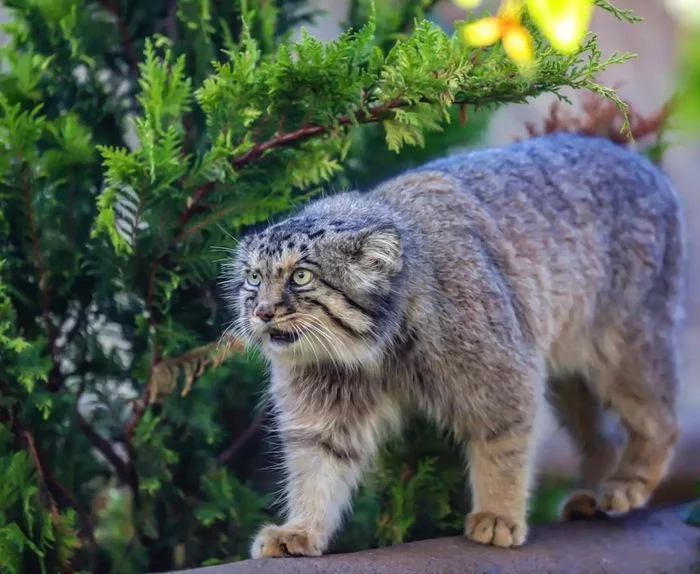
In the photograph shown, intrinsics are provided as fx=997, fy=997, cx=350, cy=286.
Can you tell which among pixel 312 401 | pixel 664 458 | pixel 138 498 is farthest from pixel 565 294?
pixel 138 498

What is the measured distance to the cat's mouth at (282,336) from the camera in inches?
115

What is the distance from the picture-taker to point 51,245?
139 inches

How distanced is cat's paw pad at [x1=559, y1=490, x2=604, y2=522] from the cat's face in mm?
1338

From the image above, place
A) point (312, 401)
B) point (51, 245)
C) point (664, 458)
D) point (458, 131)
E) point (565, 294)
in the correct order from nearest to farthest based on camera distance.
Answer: point (312, 401) → point (51, 245) → point (565, 294) → point (664, 458) → point (458, 131)

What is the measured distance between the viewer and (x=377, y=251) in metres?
2.99

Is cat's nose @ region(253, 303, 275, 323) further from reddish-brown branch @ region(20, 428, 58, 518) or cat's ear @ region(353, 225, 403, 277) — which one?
reddish-brown branch @ region(20, 428, 58, 518)

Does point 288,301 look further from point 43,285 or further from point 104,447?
point 104,447

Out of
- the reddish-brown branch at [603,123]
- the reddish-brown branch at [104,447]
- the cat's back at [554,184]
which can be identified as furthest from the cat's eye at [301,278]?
the reddish-brown branch at [603,123]

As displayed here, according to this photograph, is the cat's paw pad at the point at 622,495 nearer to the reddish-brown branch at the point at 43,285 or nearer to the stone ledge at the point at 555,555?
the stone ledge at the point at 555,555

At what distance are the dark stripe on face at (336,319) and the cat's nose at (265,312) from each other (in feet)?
0.38

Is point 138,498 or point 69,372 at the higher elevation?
point 69,372

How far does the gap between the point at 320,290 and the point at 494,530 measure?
102 cm

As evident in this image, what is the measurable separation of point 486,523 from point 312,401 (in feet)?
2.30

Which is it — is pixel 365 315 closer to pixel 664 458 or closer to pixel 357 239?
pixel 357 239
